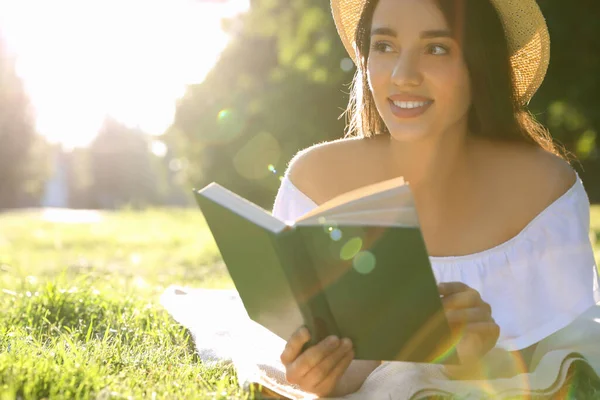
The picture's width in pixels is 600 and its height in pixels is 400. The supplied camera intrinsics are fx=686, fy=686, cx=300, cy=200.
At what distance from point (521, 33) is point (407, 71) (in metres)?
0.79

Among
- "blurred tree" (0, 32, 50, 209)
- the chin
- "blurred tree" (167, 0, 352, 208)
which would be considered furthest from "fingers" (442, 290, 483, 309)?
"blurred tree" (0, 32, 50, 209)

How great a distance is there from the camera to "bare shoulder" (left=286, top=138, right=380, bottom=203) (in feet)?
10.8

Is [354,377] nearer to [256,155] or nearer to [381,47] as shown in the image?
[381,47]

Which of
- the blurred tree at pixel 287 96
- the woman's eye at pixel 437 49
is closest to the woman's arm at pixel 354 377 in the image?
the woman's eye at pixel 437 49

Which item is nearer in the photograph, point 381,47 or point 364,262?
point 364,262

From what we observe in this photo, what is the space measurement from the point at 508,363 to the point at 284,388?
3.06ft

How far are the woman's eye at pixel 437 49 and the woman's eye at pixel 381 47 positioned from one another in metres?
0.18

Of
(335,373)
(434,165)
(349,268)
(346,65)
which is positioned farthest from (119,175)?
(349,268)

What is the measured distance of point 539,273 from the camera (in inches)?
118

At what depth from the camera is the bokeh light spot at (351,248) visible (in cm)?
180

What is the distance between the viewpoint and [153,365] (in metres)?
2.77

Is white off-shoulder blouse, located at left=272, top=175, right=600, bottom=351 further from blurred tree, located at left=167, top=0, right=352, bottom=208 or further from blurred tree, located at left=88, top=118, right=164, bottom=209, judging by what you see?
blurred tree, located at left=88, top=118, right=164, bottom=209

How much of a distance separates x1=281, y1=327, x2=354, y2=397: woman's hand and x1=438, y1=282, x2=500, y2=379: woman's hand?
0.34 metres

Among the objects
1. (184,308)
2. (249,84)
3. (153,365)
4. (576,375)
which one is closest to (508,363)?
(576,375)
